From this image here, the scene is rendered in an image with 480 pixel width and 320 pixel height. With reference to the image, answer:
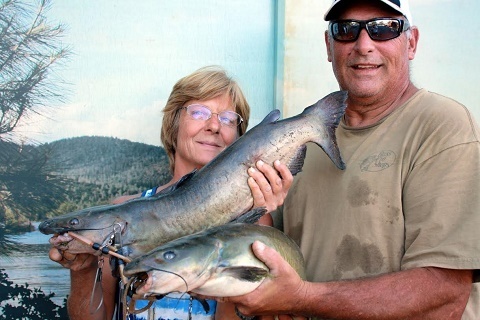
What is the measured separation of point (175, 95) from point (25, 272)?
1.43 metres

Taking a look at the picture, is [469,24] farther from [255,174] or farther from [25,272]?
[25,272]

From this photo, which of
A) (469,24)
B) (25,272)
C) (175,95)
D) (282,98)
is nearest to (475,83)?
(469,24)

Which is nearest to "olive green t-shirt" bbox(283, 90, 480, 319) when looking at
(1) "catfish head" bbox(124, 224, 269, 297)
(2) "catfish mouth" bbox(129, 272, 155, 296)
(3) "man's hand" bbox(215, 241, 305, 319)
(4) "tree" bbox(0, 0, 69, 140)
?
(3) "man's hand" bbox(215, 241, 305, 319)

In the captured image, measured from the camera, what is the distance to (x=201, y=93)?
329 centimetres

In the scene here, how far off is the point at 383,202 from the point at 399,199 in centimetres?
7

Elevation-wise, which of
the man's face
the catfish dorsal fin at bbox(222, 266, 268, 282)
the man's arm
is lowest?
the man's arm

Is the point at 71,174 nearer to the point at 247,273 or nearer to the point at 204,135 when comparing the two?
the point at 204,135

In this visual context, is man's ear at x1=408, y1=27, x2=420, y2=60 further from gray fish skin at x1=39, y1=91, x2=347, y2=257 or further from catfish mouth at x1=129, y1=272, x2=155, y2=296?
catfish mouth at x1=129, y1=272, x2=155, y2=296

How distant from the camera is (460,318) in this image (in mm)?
2418

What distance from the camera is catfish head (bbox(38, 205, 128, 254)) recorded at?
2420 mm

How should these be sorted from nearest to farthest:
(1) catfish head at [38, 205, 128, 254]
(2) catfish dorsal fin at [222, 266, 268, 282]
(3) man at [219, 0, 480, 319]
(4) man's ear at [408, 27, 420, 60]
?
(2) catfish dorsal fin at [222, 266, 268, 282], (3) man at [219, 0, 480, 319], (1) catfish head at [38, 205, 128, 254], (4) man's ear at [408, 27, 420, 60]

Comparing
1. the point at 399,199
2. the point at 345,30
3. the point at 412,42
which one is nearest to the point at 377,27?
the point at 345,30

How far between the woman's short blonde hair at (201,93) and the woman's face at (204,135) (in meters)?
0.03

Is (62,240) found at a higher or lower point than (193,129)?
lower
